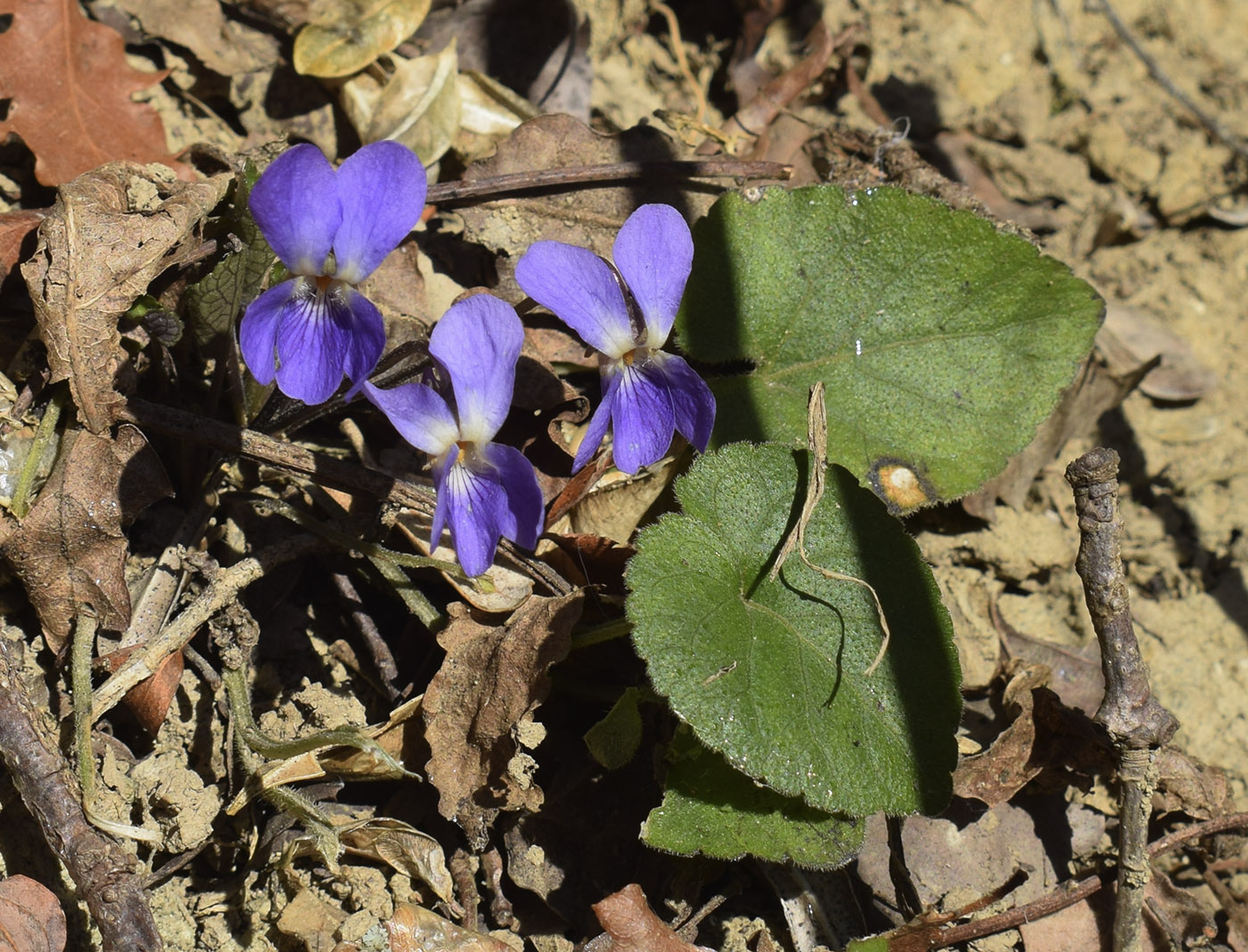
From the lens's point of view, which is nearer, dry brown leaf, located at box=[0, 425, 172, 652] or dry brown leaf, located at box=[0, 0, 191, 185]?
dry brown leaf, located at box=[0, 425, 172, 652]

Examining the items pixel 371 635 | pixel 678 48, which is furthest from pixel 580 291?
pixel 678 48

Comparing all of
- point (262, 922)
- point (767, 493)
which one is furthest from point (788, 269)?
point (262, 922)

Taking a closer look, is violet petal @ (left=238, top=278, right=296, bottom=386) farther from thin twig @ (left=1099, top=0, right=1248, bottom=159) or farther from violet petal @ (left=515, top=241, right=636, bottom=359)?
thin twig @ (left=1099, top=0, right=1248, bottom=159)

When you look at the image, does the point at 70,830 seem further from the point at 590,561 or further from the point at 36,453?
the point at 590,561

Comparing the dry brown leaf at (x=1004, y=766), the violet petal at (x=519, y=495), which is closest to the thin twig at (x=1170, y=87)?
the dry brown leaf at (x=1004, y=766)

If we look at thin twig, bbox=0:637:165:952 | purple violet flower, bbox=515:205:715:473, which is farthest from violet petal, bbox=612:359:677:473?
thin twig, bbox=0:637:165:952
